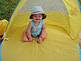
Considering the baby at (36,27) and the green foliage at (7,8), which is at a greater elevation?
the green foliage at (7,8)

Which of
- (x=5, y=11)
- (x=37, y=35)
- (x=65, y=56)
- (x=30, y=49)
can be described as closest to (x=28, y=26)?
(x=37, y=35)

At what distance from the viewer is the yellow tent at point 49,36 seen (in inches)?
96.2

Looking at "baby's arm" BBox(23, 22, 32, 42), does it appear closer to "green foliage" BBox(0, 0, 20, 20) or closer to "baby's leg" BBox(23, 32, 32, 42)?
"baby's leg" BBox(23, 32, 32, 42)

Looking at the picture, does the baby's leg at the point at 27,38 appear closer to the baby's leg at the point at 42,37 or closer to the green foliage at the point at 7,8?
the baby's leg at the point at 42,37

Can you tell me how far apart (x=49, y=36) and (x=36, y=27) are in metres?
0.16

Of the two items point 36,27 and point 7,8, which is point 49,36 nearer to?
point 36,27

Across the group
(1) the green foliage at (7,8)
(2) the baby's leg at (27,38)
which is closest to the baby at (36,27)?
(2) the baby's leg at (27,38)

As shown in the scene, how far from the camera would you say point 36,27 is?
2.69m

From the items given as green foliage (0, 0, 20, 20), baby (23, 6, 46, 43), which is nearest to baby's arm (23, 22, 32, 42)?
baby (23, 6, 46, 43)

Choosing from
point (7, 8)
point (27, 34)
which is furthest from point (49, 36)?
point (7, 8)

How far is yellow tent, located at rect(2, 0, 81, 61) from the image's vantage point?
8.02ft

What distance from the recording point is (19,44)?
8.57 ft

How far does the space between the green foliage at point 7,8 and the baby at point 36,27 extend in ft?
5.63

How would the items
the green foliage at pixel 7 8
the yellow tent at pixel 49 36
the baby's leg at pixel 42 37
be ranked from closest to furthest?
the yellow tent at pixel 49 36, the baby's leg at pixel 42 37, the green foliage at pixel 7 8
